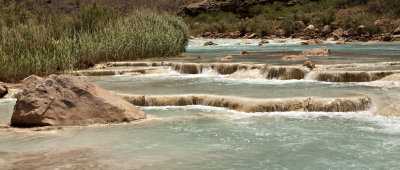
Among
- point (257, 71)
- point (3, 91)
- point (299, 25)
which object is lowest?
point (3, 91)

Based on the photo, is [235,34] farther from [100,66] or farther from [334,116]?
[334,116]

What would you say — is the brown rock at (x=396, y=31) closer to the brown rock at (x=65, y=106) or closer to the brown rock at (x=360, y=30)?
the brown rock at (x=360, y=30)

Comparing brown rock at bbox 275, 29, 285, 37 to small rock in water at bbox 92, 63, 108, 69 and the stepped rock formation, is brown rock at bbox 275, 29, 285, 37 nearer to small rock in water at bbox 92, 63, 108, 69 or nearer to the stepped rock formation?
small rock in water at bbox 92, 63, 108, 69

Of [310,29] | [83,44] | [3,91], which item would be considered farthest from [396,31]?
[3,91]

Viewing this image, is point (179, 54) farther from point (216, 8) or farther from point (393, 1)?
point (216, 8)

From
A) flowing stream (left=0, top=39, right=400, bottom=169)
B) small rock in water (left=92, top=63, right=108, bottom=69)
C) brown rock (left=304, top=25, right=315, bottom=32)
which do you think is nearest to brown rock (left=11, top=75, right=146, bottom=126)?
flowing stream (left=0, top=39, right=400, bottom=169)

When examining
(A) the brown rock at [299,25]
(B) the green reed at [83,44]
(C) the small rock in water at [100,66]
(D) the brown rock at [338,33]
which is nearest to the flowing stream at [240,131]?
(B) the green reed at [83,44]

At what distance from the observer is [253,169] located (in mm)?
5488

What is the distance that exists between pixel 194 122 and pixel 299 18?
40649 mm

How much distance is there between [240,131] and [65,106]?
2811 millimetres

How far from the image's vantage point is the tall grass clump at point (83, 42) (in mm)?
13609

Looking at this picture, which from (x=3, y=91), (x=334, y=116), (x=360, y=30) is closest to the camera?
(x=334, y=116)

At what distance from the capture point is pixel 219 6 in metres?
73.1

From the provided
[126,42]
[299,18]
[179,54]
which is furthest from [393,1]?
[126,42]
